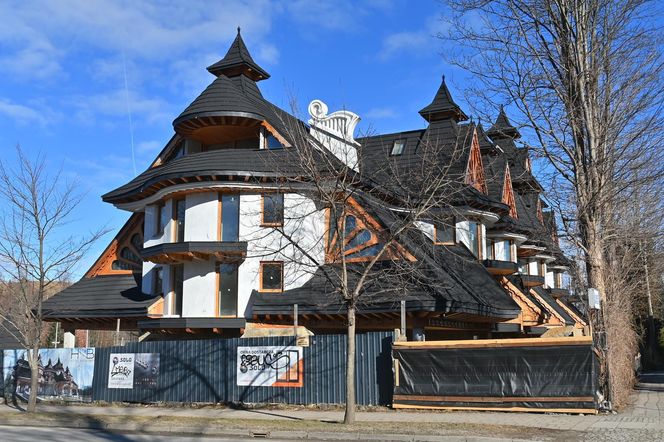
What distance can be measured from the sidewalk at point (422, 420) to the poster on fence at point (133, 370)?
4.66 feet

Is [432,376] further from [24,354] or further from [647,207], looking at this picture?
[24,354]

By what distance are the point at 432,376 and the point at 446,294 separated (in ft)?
10.9

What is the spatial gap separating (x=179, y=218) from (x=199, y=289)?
276cm

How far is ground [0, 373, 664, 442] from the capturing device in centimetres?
1215

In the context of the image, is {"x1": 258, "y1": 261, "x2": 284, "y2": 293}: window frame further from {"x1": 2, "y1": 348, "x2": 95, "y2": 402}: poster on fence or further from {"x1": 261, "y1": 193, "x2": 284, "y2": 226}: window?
{"x1": 2, "y1": 348, "x2": 95, "y2": 402}: poster on fence

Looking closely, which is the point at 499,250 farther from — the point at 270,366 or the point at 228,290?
the point at 270,366

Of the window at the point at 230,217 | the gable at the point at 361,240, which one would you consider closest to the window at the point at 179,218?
the window at the point at 230,217

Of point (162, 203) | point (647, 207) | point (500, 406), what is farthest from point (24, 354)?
point (647, 207)

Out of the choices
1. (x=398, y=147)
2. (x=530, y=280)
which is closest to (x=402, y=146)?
(x=398, y=147)

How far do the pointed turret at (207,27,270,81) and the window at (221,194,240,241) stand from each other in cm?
700

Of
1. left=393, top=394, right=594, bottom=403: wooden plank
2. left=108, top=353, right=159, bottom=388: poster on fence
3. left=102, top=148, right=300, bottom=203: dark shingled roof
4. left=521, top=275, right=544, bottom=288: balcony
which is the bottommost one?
left=393, top=394, right=594, bottom=403: wooden plank

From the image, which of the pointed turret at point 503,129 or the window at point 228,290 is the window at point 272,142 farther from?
the pointed turret at point 503,129

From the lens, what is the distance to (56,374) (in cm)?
2180

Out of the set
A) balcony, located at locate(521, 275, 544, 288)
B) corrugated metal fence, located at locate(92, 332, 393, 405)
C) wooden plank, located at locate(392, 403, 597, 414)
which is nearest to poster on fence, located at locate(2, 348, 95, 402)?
corrugated metal fence, located at locate(92, 332, 393, 405)
